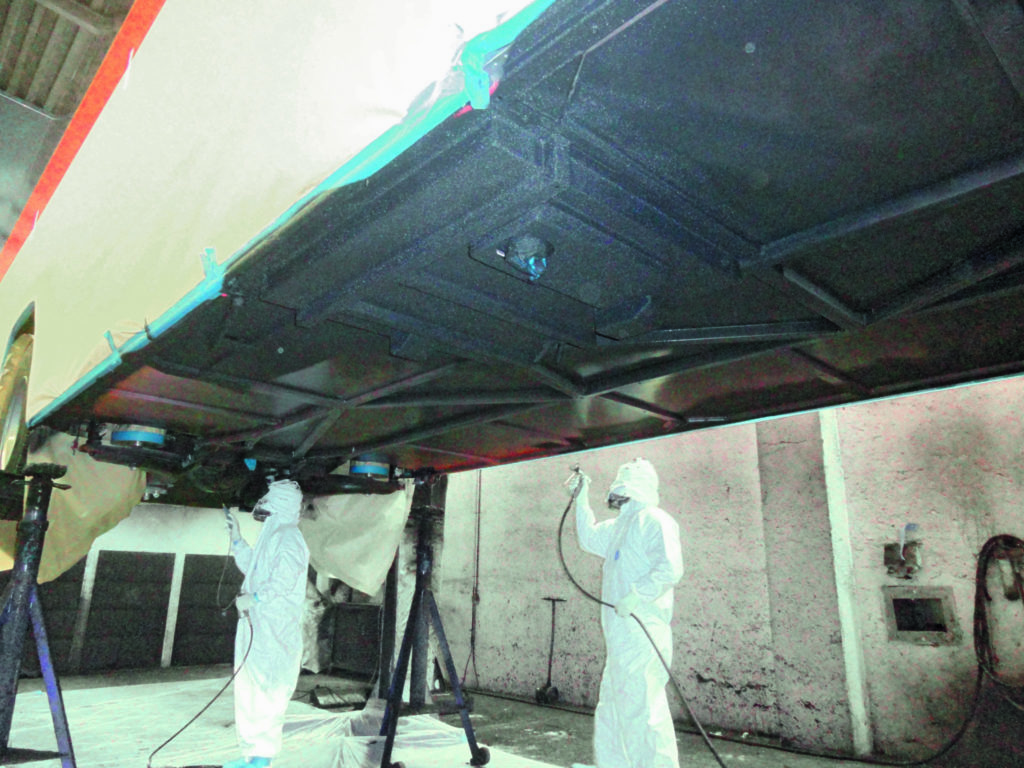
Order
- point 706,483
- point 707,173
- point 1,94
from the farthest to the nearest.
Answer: point 706,483
point 1,94
point 707,173

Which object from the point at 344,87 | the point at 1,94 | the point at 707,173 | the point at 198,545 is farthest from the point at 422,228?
the point at 198,545

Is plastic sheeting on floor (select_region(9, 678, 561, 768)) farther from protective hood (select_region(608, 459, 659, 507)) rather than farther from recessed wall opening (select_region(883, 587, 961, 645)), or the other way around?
recessed wall opening (select_region(883, 587, 961, 645))

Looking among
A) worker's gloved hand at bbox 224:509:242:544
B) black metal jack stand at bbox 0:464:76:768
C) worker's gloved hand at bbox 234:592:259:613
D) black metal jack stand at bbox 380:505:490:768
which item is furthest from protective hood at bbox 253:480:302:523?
black metal jack stand at bbox 0:464:76:768

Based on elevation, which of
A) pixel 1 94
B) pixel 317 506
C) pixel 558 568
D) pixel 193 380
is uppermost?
pixel 1 94

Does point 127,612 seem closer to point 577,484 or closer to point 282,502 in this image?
point 282,502

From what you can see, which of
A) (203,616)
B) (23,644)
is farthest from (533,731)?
(203,616)

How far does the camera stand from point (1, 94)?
3.81 meters

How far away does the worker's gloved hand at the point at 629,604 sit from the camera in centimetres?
342

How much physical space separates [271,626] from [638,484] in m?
2.51

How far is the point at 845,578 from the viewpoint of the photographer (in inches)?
186

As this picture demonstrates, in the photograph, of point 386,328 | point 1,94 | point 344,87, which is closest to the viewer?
point 344,87

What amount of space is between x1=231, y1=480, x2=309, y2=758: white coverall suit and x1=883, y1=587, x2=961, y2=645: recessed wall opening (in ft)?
14.1

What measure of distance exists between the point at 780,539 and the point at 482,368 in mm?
3709

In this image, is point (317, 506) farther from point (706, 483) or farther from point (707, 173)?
point (707, 173)
